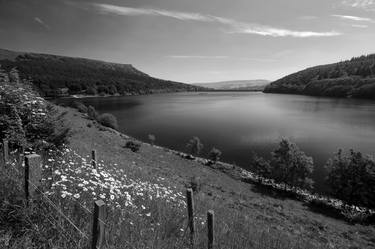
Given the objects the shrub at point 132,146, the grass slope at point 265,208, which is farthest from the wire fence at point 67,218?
Result: the shrub at point 132,146

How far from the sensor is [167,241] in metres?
4.67

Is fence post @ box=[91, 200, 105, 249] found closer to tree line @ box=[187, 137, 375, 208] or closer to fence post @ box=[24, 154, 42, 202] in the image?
fence post @ box=[24, 154, 42, 202]

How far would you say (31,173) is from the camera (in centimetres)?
445

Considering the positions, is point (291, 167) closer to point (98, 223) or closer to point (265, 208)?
point (265, 208)

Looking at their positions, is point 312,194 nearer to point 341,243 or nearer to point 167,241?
point 341,243

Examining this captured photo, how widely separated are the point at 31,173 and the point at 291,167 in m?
28.4

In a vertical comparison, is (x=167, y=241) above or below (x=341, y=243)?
above

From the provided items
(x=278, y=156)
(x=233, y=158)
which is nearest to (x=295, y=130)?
(x=233, y=158)

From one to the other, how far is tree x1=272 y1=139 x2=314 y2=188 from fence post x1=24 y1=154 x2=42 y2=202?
28239 millimetres

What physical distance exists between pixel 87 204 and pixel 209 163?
98.3 feet

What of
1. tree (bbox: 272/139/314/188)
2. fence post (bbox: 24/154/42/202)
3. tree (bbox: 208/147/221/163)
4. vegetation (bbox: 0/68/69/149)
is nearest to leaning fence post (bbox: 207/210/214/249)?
fence post (bbox: 24/154/42/202)

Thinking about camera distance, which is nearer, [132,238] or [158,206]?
[132,238]

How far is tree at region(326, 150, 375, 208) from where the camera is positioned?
2447 cm

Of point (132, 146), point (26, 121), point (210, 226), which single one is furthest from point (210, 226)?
point (132, 146)
